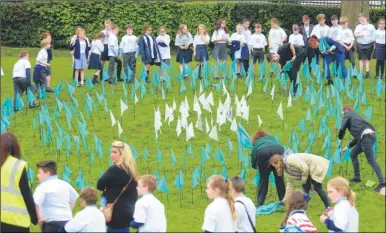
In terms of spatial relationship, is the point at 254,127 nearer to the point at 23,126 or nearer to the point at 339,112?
the point at 339,112

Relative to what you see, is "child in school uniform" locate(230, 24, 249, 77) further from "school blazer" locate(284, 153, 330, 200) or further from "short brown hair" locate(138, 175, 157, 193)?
"short brown hair" locate(138, 175, 157, 193)

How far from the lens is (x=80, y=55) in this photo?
21.3 meters

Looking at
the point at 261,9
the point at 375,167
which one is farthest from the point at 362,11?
the point at 375,167

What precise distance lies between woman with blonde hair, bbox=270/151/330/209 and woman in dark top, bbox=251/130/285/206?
0.92ft

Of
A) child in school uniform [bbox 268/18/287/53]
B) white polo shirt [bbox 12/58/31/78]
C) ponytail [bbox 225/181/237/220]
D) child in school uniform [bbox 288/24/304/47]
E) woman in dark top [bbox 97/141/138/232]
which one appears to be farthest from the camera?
child in school uniform [bbox 268/18/287/53]

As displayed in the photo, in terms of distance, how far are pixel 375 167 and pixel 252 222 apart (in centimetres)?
425

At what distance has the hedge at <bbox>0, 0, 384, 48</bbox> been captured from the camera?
96.4ft

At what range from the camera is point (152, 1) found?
2973 cm

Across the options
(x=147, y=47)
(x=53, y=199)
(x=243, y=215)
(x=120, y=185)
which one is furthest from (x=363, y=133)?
(x=147, y=47)

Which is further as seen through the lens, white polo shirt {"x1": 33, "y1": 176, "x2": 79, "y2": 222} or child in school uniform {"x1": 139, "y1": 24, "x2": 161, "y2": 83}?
child in school uniform {"x1": 139, "y1": 24, "x2": 161, "y2": 83}

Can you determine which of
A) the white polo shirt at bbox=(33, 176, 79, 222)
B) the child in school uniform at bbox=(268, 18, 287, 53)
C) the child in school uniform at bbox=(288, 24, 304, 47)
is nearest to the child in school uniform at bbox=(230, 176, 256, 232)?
the white polo shirt at bbox=(33, 176, 79, 222)

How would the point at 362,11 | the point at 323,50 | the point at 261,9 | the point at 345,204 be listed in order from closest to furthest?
1. the point at 345,204
2. the point at 323,50
3. the point at 362,11
4. the point at 261,9

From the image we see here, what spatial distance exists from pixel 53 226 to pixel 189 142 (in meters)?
6.56

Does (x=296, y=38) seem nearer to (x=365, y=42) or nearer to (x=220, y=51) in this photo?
(x=365, y=42)
